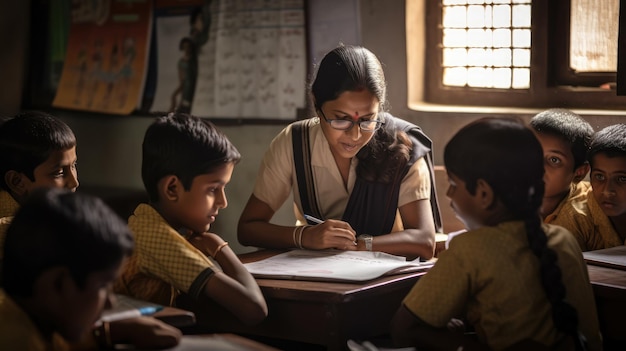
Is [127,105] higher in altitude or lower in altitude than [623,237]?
higher

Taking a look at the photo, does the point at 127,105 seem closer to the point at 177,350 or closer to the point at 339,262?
the point at 339,262

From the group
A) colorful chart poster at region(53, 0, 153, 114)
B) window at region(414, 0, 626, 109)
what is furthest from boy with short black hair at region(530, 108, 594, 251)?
colorful chart poster at region(53, 0, 153, 114)

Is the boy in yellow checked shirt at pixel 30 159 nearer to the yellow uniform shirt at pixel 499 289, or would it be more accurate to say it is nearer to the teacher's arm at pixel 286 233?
the teacher's arm at pixel 286 233

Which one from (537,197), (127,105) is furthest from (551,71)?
(127,105)

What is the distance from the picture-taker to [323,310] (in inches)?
89.5

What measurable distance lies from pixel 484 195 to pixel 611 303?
1.72 ft

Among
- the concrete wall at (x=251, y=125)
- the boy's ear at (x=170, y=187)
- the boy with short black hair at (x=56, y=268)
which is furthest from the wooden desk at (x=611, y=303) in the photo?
the concrete wall at (x=251, y=125)

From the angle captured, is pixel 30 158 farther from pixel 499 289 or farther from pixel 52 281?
pixel 499 289

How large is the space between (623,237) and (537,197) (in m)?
0.94

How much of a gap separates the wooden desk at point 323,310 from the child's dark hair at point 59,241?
70 cm

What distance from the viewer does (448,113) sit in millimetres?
4082

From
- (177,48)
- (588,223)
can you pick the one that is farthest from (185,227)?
(177,48)

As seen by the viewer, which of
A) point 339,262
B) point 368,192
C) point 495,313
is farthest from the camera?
point 368,192

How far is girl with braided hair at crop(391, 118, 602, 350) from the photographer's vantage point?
6.45 feet
